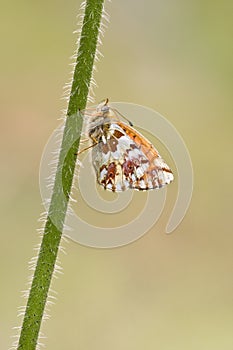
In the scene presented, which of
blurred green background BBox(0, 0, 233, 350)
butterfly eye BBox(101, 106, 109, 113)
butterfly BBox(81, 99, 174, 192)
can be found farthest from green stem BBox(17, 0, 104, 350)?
blurred green background BBox(0, 0, 233, 350)

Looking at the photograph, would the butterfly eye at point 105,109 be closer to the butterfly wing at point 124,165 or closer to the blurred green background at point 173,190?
the butterfly wing at point 124,165

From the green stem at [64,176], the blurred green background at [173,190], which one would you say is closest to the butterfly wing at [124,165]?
the green stem at [64,176]

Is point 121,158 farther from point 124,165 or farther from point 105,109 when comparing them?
point 105,109

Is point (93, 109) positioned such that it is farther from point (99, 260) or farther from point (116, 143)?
point (99, 260)

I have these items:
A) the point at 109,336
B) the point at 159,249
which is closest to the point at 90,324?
the point at 109,336

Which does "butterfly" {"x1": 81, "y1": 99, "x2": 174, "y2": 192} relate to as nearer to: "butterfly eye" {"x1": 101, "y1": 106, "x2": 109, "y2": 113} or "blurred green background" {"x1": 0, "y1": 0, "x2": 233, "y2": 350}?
"butterfly eye" {"x1": 101, "y1": 106, "x2": 109, "y2": 113}
